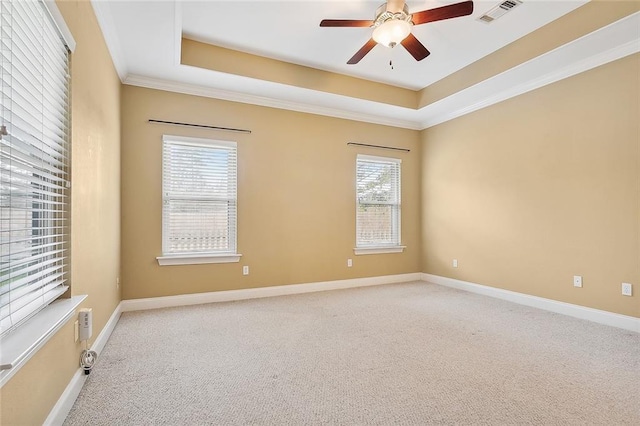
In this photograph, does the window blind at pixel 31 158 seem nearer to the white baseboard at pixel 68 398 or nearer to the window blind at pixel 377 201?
the white baseboard at pixel 68 398

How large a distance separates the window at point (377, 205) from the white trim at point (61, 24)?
3817mm

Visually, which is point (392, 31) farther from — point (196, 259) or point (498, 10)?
point (196, 259)

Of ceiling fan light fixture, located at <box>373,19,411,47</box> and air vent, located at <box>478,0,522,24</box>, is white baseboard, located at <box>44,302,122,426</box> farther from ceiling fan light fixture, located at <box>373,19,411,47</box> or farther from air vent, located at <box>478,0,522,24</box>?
air vent, located at <box>478,0,522,24</box>

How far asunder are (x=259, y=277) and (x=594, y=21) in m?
4.39

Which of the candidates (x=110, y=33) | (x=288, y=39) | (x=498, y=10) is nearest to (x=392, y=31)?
(x=498, y=10)

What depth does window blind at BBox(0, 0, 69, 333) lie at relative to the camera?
128 centimetres

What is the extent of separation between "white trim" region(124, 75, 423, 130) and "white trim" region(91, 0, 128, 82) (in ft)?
0.96

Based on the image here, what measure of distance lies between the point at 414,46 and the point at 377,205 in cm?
269

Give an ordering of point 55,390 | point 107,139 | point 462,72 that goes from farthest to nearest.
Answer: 1. point 462,72
2. point 107,139
3. point 55,390

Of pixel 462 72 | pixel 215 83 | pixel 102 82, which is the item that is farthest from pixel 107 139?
pixel 462 72

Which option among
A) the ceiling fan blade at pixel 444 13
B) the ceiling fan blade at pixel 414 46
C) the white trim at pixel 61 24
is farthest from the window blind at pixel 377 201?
the white trim at pixel 61 24

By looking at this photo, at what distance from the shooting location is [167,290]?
12.7 ft

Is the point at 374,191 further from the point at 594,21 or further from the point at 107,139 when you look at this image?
the point at 107,139

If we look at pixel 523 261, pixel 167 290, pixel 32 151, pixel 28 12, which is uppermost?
pixel 28 12
